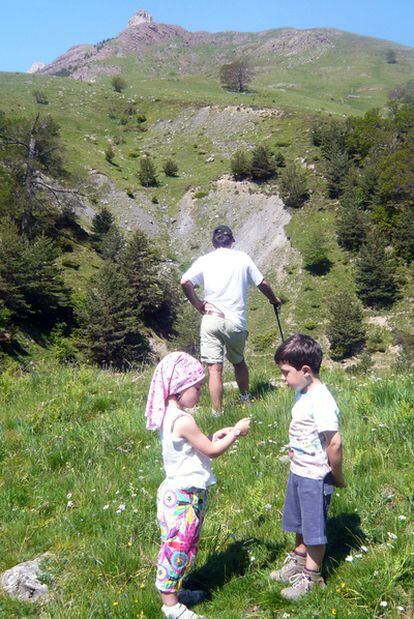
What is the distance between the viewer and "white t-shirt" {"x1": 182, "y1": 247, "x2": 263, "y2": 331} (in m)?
6.42

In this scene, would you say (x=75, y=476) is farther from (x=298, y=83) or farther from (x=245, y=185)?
Answer: (x=298, y=83)

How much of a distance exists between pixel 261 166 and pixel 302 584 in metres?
56.9

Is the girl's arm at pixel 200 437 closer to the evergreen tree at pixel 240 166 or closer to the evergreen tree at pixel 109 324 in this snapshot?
the evergreen tree at pixel 109 324

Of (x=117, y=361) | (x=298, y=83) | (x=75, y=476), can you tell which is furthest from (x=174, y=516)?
(x=298, y=83)

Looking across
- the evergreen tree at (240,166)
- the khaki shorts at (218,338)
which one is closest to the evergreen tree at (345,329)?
the evergreen tree at (240,166)

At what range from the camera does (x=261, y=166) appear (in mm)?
56906

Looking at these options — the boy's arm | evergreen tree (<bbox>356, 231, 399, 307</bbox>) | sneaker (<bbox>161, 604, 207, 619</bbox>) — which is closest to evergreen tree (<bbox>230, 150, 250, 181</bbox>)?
evergreen tree (<bbox>356, 231, 399, 307</bbox>)

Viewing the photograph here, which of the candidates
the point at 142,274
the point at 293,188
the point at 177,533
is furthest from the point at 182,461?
the point at 293,188

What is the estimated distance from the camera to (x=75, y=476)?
15.7 feet

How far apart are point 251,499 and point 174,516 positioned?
95 cm

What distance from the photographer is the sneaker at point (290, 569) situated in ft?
10.1

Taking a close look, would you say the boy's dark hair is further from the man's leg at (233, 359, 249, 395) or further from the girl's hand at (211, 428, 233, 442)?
the man's leg at (233, 359, 249, 395)

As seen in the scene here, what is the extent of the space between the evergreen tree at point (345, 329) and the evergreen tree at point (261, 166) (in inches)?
989

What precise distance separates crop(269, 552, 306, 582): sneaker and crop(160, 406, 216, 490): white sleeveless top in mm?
665
